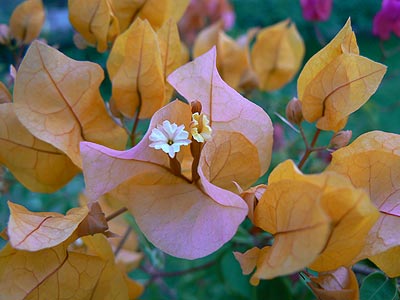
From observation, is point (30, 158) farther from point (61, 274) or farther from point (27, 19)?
point (27, 19)

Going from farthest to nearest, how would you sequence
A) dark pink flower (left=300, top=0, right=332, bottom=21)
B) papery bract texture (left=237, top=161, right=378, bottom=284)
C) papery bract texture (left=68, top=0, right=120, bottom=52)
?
1. dark pink flower (left=300, top=0, right=332, bottom=21)
2. papery bract texture (left=68, top=0, right=120, bottom=52)
3. papery bract texture (left=237, top=161, right=378, bottom=284)

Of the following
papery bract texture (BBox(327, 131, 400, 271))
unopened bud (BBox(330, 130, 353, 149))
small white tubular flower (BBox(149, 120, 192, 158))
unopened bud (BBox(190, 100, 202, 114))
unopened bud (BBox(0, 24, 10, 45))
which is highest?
unopened bud (BBox(190, 100, 202, 114))

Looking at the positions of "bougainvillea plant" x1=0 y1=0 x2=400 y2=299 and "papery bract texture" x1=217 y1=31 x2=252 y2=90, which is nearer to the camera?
"bougainvillea plant" x1=0 y1=0 x2=400 y2=299

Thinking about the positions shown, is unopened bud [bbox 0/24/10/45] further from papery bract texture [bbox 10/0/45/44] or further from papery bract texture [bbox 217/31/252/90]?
papery bract texture [bbox 217/31/252/90]

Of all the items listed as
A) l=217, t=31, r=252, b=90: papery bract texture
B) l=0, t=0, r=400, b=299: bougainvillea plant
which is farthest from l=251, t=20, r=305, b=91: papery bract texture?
l=0, t=0, r=400, b=299: bougainvillea plant

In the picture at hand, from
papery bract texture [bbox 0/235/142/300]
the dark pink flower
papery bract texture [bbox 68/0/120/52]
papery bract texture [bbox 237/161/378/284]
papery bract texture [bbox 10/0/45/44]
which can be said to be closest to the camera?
papery bract texture [bbox 237/161/378/284]

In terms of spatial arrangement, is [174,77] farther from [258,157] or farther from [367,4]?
[367,4]
